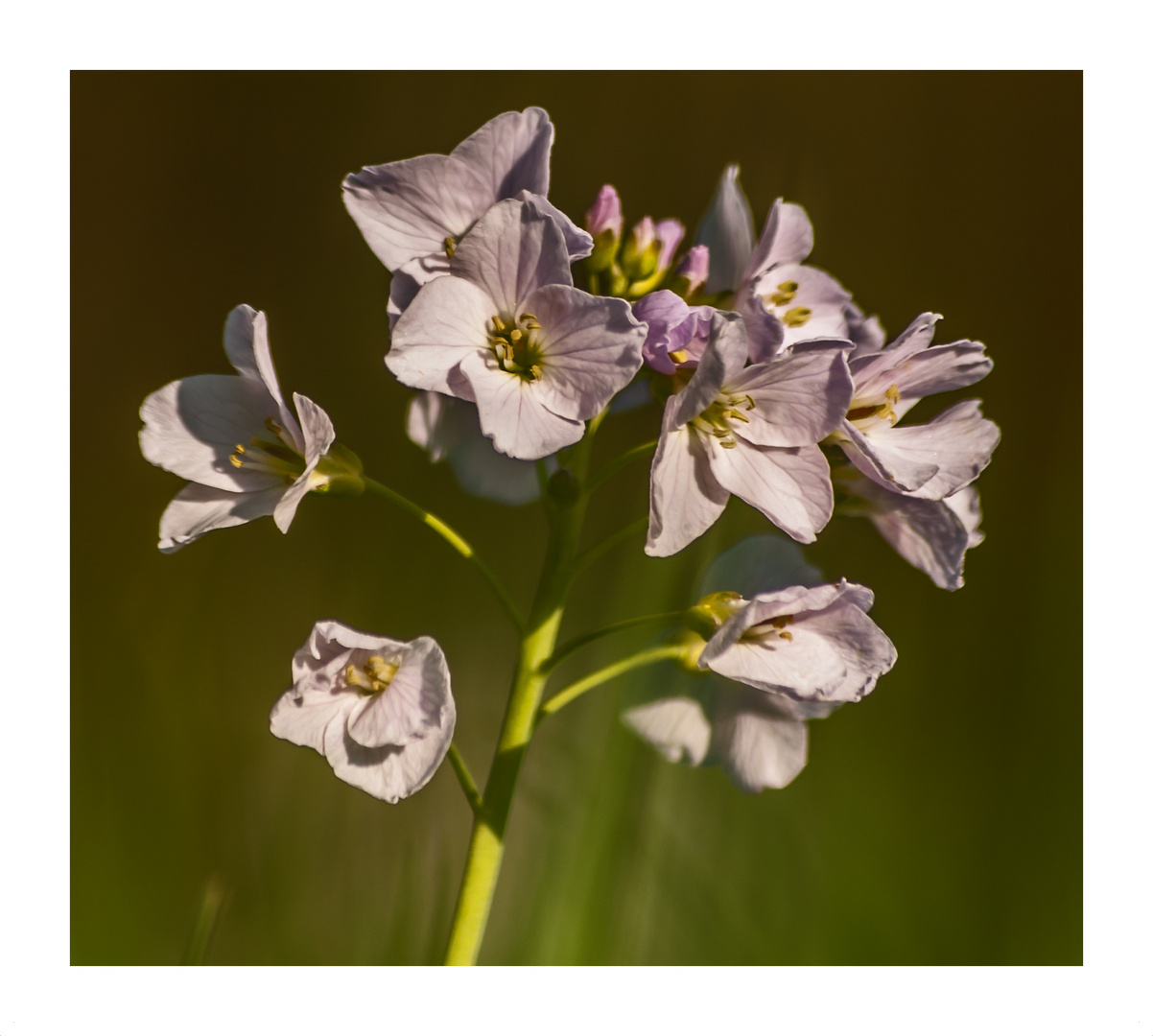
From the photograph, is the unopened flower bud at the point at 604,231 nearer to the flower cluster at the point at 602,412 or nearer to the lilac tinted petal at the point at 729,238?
the flower cluster at the point at 602,412

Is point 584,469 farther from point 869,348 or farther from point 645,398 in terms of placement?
point 869,348

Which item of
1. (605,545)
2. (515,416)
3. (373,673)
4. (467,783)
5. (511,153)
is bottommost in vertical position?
(467,783)

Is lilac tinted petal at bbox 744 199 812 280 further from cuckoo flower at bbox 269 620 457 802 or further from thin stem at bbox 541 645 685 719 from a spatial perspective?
cuckoo flower at bbox 269 620 457 802

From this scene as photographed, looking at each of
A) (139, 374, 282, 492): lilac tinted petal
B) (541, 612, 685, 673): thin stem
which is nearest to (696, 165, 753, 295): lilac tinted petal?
(541, 612, 685, 673): thin stem

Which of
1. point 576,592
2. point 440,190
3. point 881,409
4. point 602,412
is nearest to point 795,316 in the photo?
point 881,409

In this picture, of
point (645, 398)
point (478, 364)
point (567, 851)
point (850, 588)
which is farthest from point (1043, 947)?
point (478, 364)

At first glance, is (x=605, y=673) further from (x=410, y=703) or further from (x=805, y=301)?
(x=805, y=301)
